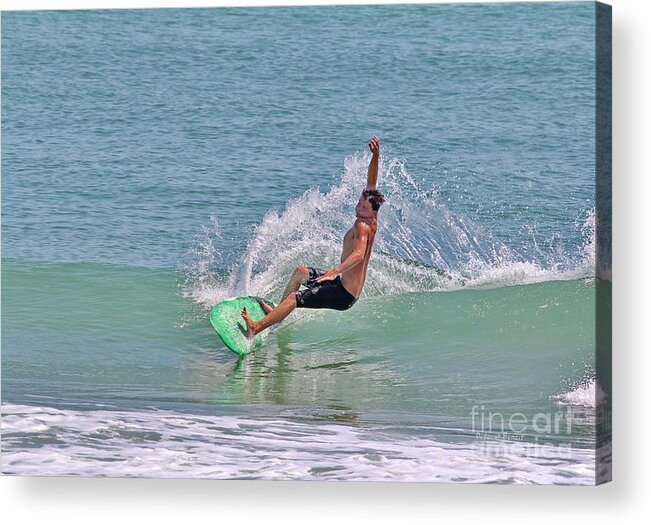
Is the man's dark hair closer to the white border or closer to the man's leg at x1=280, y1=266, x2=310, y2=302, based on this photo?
the man's leg at x1=280, y1=266, x2=310, y2=302

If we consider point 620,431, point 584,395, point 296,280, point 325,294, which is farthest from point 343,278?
point 620,431

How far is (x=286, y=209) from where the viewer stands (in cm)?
1247

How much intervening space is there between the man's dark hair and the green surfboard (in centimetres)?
122

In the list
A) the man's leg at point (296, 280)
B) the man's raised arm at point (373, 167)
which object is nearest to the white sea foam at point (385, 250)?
the man's leg at point (296, 280)

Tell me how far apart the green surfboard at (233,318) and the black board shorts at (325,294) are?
1.21 feet

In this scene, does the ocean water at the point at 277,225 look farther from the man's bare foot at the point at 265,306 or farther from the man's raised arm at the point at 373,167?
the man's raised arm at the point at 373,167

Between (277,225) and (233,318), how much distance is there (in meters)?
1.27

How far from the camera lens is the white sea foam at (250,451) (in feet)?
34.2

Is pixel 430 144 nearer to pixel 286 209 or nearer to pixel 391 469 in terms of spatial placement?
pixel 286 209

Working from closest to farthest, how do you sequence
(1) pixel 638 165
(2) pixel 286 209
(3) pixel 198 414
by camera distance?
(1) pixel 638 165, (3) pixel 198 414, (2) pixel 286 209

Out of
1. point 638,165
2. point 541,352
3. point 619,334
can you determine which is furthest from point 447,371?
point 638,165

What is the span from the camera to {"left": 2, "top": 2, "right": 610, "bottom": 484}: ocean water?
36.1 feet

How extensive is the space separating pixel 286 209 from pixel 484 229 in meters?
1.70

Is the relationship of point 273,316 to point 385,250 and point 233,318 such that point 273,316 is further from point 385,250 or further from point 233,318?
point 385,250
